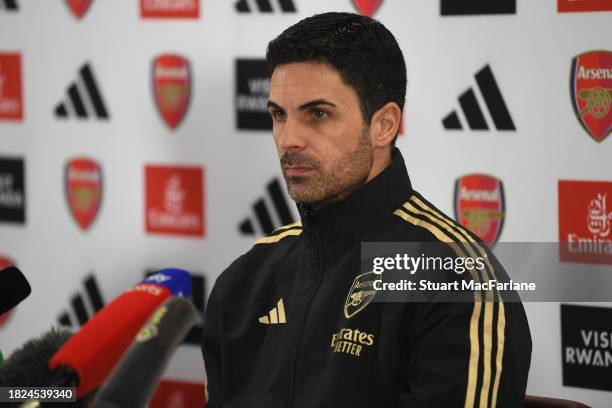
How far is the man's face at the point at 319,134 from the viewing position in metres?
1.53

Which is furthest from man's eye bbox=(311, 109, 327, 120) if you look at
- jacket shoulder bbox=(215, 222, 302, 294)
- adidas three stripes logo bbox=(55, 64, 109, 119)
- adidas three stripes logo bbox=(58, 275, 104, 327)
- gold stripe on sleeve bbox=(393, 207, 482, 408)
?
adidas three stripes logo bbox=(58, 275, 104, 327)

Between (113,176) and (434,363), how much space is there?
1.44 metres

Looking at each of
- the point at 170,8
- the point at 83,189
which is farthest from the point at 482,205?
the point at 83,189

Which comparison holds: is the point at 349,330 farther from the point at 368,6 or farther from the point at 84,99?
the point at 84,99

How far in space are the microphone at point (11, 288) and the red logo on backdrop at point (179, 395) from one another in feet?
4.81

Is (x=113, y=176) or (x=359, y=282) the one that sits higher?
(x=113, y=176)

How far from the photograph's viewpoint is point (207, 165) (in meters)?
2.42

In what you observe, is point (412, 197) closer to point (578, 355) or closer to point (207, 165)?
point (578, 355)

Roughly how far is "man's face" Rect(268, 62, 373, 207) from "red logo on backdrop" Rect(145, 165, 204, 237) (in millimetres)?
919

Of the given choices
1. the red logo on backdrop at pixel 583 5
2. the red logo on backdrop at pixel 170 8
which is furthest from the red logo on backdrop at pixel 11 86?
the red logo on backdrop at pixel 583 5

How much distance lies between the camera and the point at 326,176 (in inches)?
60.8

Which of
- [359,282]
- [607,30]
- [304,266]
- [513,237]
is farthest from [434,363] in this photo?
[607,30]

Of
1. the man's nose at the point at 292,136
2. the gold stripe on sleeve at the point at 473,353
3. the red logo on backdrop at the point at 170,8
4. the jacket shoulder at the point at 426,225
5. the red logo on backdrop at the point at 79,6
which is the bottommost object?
the gold stripe on sleeve at the point at 473,353

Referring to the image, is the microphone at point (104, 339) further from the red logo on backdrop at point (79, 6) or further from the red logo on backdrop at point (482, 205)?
the red logo on backdrop at point (79, 6)
